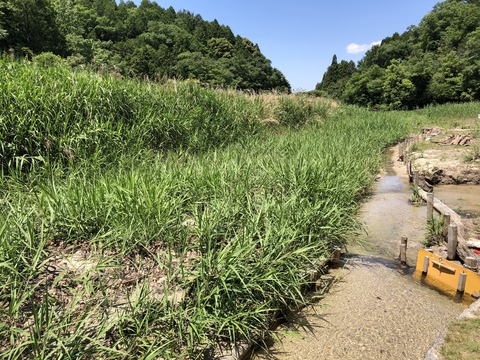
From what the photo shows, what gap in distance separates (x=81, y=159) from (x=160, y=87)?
320 cm

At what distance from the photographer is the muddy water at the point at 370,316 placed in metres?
2.70

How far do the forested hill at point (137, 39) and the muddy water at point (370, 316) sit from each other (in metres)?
16.7

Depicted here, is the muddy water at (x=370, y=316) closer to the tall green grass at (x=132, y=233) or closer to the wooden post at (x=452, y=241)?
the tall green grass at (x=132, y=233)

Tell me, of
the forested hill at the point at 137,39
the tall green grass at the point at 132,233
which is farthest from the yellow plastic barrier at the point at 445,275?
the forested hill at the point at 137,39

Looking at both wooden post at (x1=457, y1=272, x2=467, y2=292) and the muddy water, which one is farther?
wooden post at (x1=457, y1=272, x2=467, y2=292)

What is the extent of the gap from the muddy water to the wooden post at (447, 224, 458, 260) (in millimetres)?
514

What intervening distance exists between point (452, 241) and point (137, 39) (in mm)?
63424

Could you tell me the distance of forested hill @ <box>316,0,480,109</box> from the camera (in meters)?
37.8

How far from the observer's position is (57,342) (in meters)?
1.79

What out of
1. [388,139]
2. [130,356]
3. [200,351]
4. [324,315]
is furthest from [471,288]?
[388,139]

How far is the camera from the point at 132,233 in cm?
271

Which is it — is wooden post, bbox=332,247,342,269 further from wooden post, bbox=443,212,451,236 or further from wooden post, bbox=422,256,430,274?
wooden post, bbox=443,212,451,236

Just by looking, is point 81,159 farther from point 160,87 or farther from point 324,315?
point 324,315

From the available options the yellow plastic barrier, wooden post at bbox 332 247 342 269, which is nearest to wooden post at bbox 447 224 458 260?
the yellow plastic barrier
